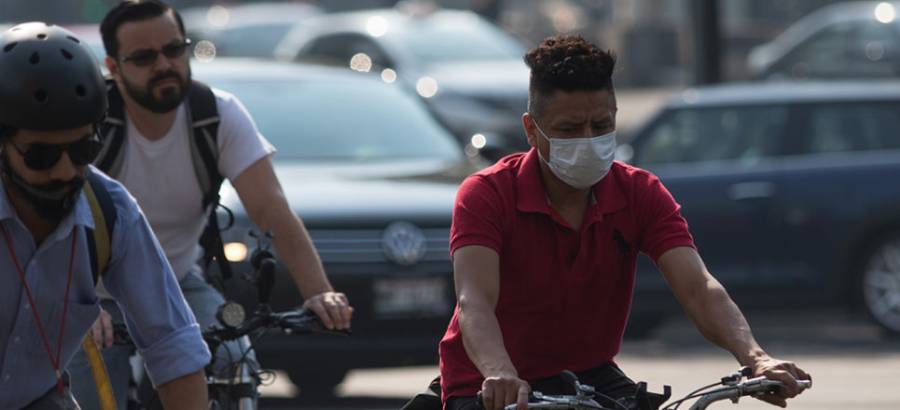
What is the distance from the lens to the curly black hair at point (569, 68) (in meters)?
4.77

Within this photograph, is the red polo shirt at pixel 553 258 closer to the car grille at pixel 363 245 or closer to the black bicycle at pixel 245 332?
the black bicycle at pixel 245 332

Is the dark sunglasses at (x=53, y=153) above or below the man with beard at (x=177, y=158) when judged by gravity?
below

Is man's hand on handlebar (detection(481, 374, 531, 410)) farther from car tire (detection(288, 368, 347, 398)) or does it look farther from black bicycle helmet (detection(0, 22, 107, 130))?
car tire (detection(288, 368, 347, 398))

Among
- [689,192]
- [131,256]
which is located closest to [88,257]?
[131,256]

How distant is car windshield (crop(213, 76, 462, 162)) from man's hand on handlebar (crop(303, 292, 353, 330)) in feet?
16.3

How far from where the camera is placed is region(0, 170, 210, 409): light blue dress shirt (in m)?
4.05

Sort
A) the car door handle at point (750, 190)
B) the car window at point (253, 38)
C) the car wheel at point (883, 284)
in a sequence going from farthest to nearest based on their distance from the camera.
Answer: the car window at point (253, 38) < the car door handle at point (750, 190) < the car wheel at point (883, 284)

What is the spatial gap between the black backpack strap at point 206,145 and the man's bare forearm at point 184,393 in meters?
2.04

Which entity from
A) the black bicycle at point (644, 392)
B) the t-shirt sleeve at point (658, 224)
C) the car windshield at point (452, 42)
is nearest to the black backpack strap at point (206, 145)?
the t-shirt sleeve at point (658, 224)

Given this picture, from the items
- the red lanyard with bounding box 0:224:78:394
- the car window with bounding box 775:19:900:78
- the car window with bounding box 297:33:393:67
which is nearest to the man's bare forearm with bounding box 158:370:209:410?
the red lanyard with bounding box 0:224:78:394

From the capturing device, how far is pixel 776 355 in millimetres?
12750

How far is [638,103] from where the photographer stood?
32625mm

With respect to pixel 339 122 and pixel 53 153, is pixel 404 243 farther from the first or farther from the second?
pixel 53 153

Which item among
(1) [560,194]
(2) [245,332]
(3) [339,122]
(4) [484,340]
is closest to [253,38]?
(3) [339,122]
